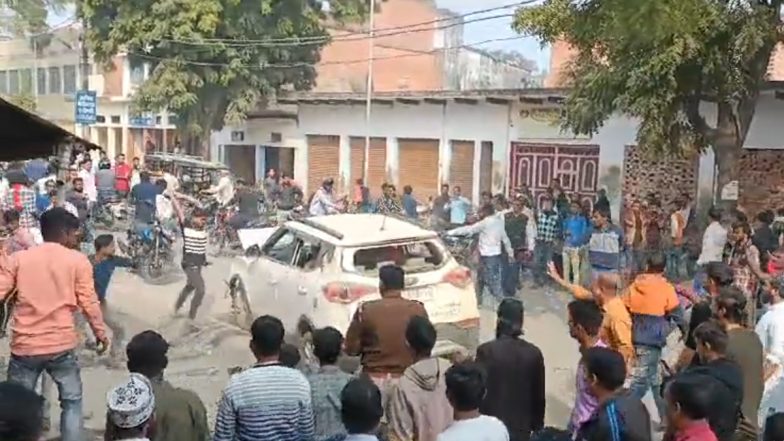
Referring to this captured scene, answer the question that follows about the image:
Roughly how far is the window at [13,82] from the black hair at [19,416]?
55246 mm

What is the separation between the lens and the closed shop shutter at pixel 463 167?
2453 cm

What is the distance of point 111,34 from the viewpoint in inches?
1181

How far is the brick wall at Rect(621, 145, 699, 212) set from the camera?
60.7ft

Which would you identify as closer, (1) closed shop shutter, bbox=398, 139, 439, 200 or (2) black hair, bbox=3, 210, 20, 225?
(2) black hair, bbox=3, 210, 20, 225

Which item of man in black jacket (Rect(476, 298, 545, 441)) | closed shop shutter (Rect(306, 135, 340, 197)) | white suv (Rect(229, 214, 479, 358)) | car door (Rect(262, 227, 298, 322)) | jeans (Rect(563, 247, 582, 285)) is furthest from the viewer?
closed shop shutter (Rect(306, 135, 340, 197))

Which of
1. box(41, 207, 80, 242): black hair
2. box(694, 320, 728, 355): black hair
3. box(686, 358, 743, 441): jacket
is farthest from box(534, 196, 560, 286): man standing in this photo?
box(41, 207, 80, 242): black hair

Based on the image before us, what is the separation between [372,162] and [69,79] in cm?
2737

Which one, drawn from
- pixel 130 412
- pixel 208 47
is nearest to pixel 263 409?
pixel 130 412

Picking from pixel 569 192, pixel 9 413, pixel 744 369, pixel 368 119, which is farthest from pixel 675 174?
pixel 9 413

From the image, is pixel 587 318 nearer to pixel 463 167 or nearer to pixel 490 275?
pixel 490 275

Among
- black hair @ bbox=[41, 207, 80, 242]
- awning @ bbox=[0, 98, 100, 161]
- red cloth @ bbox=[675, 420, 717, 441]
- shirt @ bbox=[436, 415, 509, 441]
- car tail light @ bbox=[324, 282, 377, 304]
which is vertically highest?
awning @ bbox=[0, 98, 100, 161]

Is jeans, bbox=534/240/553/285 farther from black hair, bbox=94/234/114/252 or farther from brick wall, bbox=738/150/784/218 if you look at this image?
black hair, bbox=94/234/114/252

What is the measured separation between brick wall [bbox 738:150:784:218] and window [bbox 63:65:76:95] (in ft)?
128

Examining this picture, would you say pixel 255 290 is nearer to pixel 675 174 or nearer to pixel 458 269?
pixel 458 269
